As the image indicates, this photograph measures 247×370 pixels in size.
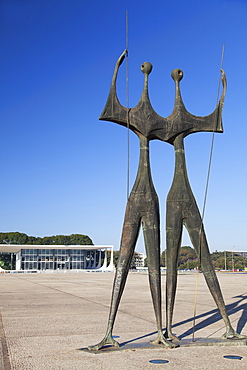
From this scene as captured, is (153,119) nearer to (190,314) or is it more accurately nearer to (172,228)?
(172,228)

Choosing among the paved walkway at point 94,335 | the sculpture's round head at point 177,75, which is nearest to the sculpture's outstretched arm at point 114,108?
the sculpture's round head at point 177,75

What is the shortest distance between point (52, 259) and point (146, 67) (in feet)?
229

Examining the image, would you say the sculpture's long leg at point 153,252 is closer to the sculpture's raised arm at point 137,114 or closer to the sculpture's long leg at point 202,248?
the sculpture's long leg at point 202,248

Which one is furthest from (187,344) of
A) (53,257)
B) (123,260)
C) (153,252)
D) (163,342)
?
(53,257)

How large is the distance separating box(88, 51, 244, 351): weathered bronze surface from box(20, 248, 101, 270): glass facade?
67715 millimetres

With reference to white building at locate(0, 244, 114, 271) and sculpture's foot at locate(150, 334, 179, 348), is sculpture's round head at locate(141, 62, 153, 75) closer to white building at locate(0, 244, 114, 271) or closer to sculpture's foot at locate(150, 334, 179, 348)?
sculpture's foot at locate(150, 334, 179, 348)

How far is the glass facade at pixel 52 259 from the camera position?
7362 centimetres

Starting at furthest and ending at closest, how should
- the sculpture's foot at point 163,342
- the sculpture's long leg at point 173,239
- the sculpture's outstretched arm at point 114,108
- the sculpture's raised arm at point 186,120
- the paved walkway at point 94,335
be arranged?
1. the sculpture's raised arm at point 186,120
2. the sculpture's long leg at point 173,239
3. the sculpture's outstretched arm at point 114,108
4. the sculpture's foot at point 163,342
5. the paved walkway at point 94,335

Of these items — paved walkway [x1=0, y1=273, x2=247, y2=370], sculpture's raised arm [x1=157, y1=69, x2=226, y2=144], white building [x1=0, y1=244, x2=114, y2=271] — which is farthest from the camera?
white building [x1=0, y1=244, x2=114, y2=271]

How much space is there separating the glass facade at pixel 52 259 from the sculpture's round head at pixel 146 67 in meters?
67.9

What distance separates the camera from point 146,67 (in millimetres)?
8453

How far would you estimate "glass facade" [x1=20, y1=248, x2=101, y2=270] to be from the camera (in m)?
73.6

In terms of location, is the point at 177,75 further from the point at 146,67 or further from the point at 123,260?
the point at 123,260

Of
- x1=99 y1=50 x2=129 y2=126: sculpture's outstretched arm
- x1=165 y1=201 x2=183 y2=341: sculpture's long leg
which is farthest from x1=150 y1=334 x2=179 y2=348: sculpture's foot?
x1=99 y1=50 x2=129 y2=126: sculpture's outstretched arm
